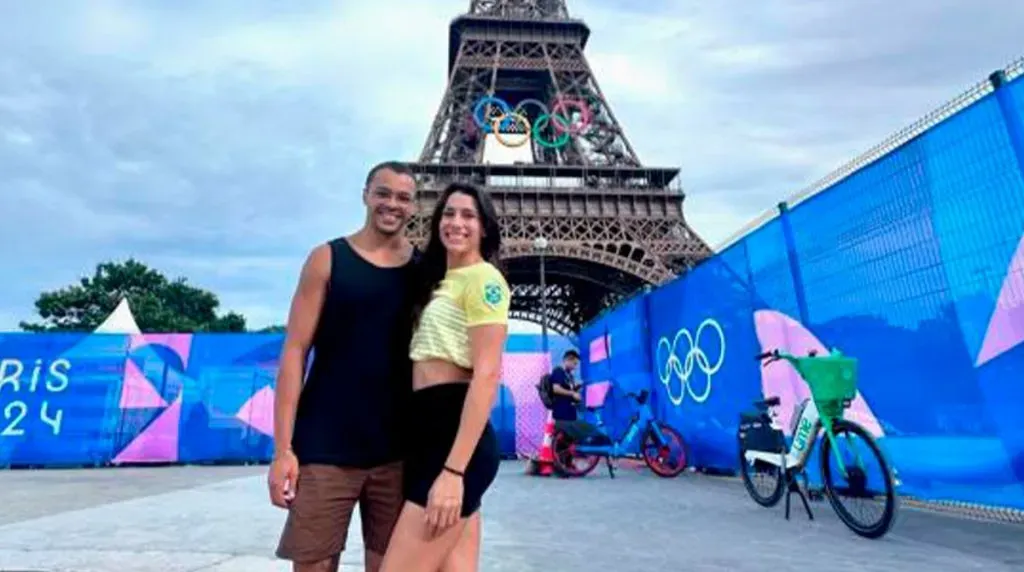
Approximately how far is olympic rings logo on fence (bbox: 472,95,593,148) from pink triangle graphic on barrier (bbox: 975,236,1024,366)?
27449 mm

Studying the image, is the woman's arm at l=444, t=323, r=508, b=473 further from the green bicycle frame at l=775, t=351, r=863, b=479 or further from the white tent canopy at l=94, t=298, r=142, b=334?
the white tent canopy at l=94, t=298, r=142, b=334

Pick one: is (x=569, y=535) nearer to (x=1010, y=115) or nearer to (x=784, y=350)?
(x=784, y=350)

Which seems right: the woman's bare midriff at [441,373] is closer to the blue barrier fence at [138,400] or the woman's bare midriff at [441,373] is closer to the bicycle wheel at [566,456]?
the bicycle wheel at [566,456]

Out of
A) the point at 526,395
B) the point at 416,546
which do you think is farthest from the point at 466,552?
the point at 526,395

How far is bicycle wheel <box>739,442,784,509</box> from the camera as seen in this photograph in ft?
15.0

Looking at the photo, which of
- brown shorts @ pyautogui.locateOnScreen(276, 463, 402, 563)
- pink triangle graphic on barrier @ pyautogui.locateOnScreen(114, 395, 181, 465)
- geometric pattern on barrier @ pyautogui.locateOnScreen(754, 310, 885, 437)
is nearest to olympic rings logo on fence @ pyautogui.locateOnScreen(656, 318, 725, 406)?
geometric pattern on barrier @ pyautogui.locateOnScreen(754, 310, 885, 437)

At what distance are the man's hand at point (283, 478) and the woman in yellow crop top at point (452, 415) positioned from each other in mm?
322

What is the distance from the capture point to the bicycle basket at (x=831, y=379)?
3766 mm

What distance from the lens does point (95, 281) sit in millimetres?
45125

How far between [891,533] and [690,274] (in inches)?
165

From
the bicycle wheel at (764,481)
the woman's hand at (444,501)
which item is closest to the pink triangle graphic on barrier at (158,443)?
the bicycle wheel at (764,481)

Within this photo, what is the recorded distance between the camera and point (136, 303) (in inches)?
1646

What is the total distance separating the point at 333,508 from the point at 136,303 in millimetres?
47997

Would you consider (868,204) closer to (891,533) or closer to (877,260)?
(877,260)
